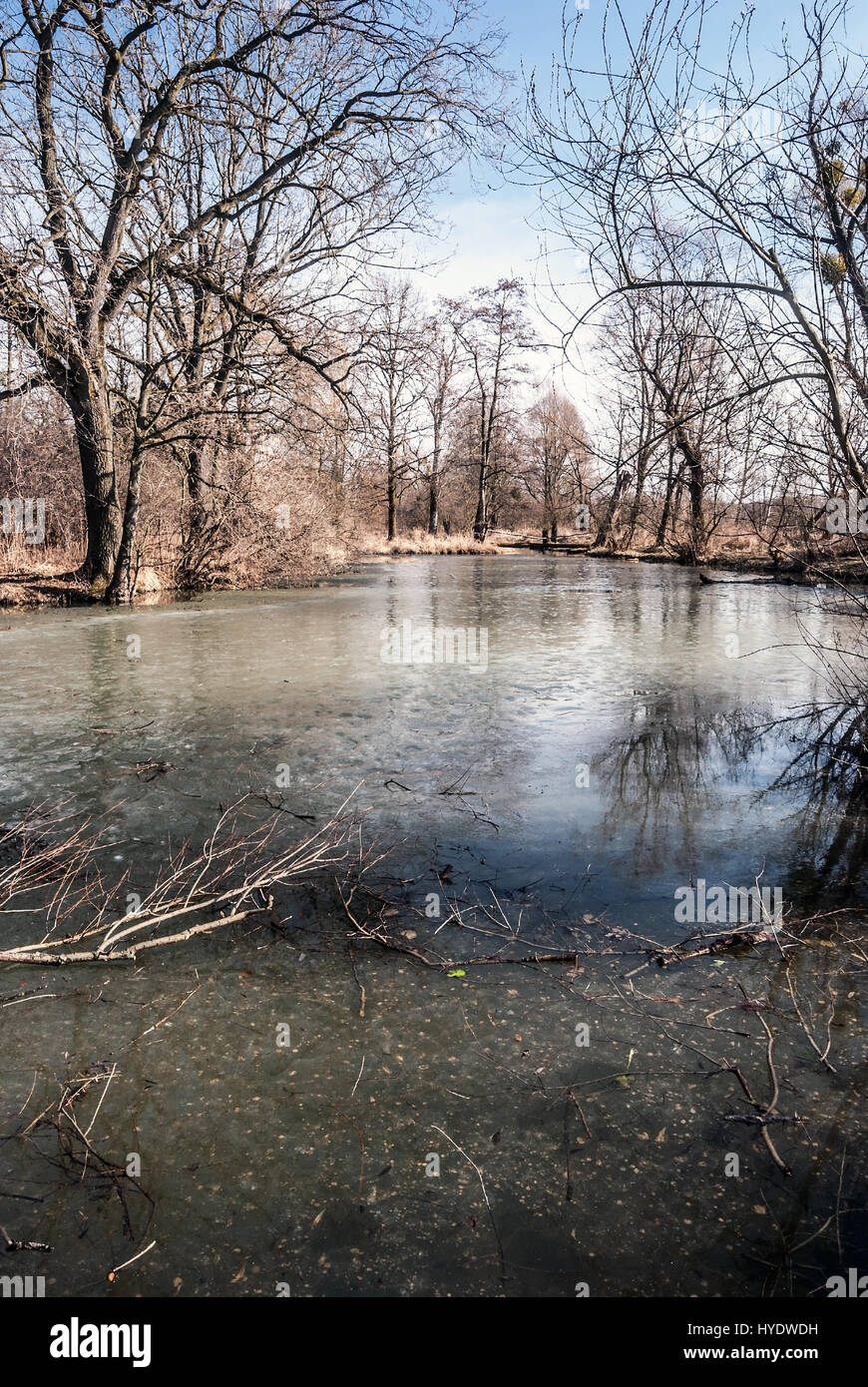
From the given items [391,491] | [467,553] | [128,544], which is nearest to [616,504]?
[128,544]

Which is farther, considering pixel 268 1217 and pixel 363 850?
pixel 363 850

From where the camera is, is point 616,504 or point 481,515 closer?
point 616,504

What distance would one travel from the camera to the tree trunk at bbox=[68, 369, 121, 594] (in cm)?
1512

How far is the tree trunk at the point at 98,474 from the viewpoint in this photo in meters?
15.1

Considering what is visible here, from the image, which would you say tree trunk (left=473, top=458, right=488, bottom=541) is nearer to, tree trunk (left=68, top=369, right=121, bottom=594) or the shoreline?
the shoreline

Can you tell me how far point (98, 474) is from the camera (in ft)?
50.4

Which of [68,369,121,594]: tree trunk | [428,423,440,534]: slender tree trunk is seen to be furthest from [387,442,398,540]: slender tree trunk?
[68,369,121,594]: tree trunk

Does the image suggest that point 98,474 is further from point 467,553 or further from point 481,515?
point 481,515

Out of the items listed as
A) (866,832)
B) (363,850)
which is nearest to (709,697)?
(866,832)

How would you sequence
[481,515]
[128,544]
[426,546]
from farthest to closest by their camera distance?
1. [481,515]
2. [426,546]
3. [128,544]

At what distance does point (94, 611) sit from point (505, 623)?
6.84 m

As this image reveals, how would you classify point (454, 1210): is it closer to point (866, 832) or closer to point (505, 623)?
point (866, 832)

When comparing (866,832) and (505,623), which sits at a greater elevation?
(505,623)
